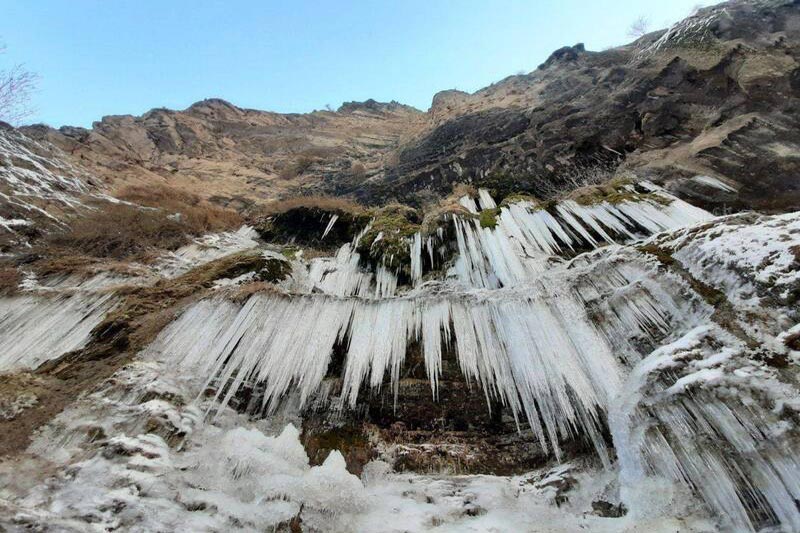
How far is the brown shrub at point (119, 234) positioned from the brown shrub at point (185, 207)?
2.01 ft

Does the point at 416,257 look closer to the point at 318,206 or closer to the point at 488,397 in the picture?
the point at 488,397

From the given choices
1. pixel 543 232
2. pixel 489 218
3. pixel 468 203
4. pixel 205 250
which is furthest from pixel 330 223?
pixel 543 232

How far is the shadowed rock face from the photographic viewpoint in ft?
41.0

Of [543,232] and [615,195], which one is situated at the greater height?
[615,195]

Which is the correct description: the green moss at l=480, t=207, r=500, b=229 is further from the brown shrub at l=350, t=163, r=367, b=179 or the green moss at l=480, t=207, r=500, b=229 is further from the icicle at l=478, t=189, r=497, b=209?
the brown shrub at l=350, t=163, r=367, b=179

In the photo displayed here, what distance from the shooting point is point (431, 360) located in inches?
276

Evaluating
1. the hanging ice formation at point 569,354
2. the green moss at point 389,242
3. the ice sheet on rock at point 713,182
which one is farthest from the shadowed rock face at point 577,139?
the green moss at point 389,242

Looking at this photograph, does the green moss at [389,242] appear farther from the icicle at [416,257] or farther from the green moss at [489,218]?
the green moss at [489,218]

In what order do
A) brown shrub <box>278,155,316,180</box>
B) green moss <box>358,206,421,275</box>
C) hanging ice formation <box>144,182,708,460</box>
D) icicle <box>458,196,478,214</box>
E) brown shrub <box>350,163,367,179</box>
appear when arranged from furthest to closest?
brown shrub <box>278,155,316,180</box> → brown shrub <box>350,163,367,179</box> → icicle <box>458,196,478,214</box> → green moss <box>358,206,421,275</box> → hanging ice formation <box>144,182,708,460</box>

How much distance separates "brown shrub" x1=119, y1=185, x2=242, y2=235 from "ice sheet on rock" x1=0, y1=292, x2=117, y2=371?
17.9 feet

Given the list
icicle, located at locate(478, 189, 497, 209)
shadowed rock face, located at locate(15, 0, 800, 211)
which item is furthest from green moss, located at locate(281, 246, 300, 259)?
shadowed rock face, located at locate(15, 0, 800, 211)

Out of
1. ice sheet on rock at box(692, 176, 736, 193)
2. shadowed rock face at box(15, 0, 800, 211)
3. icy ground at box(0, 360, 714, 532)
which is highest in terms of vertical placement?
shadowed rock face at box(15, 0, 800, 211)

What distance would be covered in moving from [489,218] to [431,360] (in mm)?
5741

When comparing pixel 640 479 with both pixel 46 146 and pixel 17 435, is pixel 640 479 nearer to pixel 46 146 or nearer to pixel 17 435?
pixel 17 435
